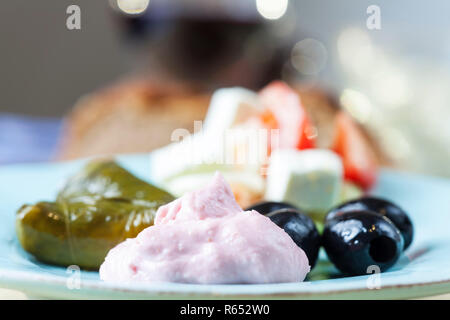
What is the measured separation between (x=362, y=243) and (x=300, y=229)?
0.30ft

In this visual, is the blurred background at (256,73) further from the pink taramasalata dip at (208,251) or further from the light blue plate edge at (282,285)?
the pink taramasalata dip at (208,251)

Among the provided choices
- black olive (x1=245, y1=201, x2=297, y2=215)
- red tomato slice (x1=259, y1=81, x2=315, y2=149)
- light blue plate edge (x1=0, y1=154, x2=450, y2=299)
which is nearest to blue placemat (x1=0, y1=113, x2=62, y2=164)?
light blue plate edge (x1=0, y1=154, x2=450, y2=299)

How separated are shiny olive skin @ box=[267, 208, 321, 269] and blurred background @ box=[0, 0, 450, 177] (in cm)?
106

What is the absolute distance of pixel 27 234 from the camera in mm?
1095

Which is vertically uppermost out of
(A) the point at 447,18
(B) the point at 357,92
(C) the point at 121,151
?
(A) the point at 447,18

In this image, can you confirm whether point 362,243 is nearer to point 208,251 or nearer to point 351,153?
point 208,251

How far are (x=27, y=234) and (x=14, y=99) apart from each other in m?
3.79

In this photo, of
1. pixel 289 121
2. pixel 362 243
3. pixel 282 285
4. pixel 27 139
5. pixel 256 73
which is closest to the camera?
pixel 282 285

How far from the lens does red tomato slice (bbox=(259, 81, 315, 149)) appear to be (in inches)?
60.2

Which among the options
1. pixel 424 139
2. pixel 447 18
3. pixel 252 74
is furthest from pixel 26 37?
pixel 424 139

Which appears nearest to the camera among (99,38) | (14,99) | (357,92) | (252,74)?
(357,92)

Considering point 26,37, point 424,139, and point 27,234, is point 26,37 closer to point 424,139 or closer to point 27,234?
point 424,139

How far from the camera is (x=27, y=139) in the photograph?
2.71 meters

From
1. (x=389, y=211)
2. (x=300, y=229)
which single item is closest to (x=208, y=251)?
(x=300, y=229)
